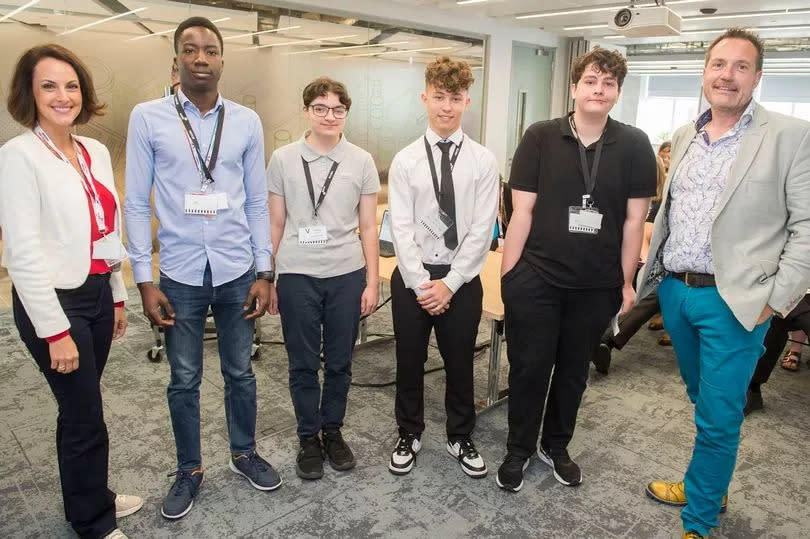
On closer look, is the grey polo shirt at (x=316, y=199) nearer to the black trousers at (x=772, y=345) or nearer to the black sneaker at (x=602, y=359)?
the black sneaker at (x=602, y=359)

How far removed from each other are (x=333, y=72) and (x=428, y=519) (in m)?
5.51

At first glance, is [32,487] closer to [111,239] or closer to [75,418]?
[75,418]

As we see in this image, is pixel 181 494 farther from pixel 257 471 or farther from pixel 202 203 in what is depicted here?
pixel 202 203

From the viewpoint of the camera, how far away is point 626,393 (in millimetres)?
3314

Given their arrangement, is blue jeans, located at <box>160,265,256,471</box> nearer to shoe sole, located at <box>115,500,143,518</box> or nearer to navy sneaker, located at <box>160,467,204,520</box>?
navy sneaker, located at <box>160,467,204,520</box>

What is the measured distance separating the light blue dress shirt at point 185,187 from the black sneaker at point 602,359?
89.2 inches

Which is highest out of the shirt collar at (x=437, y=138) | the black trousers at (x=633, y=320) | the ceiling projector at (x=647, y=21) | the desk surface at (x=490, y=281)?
the ceiling projector at (x=647, y=21)

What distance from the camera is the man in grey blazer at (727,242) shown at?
5.91 ft

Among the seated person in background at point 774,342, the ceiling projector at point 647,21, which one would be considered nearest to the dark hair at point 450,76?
the seated person in background at point 774,342

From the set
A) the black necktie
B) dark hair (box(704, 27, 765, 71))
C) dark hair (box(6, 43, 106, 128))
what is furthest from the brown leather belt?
dark hair (box(6, 43, 106, 128))

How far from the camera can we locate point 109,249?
1.77 meters

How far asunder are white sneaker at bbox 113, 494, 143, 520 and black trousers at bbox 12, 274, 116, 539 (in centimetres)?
16

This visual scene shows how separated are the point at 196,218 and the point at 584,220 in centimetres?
130

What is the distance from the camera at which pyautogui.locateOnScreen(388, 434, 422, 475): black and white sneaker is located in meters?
2.45
